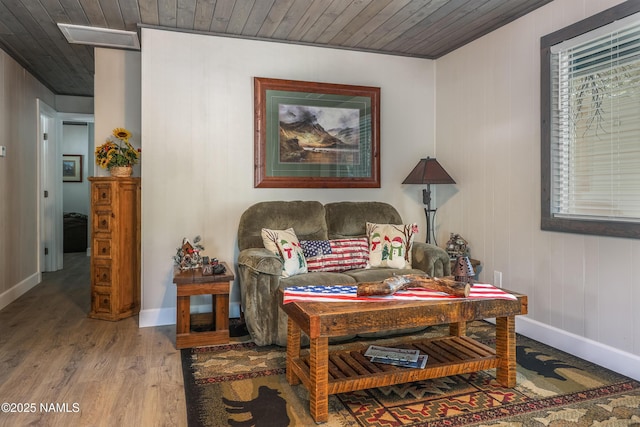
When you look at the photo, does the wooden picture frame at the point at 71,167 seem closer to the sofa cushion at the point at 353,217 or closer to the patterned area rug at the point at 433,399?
the sofa cushion at the point at 353,217

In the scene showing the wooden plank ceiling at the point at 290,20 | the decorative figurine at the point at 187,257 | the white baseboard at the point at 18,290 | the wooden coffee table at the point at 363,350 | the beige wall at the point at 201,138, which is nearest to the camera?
the wooden coffee table at the point at 363,350

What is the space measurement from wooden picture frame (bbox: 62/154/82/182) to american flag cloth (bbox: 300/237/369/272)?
24.0 ft

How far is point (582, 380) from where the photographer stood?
96.6 inches

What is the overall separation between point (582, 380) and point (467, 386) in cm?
68

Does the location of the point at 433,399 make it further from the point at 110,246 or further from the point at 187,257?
the point at 110,246

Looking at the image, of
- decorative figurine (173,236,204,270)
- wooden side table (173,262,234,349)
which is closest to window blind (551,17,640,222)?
wooden side table (173,262,234,349)

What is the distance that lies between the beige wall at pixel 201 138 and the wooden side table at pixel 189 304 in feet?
2.09

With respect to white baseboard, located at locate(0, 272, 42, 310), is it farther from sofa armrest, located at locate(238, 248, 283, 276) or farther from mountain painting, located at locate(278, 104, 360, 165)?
mountain painting, located at locate(278, 104, 360, 165)

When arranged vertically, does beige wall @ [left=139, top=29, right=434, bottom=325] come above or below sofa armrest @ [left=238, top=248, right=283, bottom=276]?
above

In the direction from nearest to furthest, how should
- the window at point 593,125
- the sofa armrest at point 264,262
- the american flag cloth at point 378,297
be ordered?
the american flag cloth at point 378,297 → the window at point 593,125 → the sofa armrest at point 264,262

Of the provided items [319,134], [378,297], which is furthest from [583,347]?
[319,134]

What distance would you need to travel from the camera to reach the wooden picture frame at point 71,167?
8.80 m

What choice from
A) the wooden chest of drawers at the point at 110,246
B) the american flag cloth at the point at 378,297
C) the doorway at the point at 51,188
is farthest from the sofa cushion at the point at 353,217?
the doorway at the point at 51,188

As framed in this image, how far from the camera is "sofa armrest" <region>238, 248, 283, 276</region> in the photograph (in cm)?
288
